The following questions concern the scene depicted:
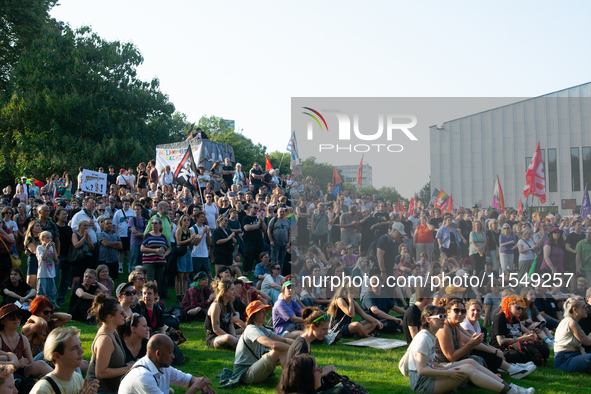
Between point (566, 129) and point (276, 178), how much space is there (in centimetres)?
1053

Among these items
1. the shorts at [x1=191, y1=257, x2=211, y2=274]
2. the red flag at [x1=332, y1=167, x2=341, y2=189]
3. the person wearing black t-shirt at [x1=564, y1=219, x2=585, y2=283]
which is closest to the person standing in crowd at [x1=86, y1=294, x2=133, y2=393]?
the shorts at [x1=191, y1=257, x2=211, y2=274]

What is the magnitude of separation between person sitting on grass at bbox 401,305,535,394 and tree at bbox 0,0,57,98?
29.4 m

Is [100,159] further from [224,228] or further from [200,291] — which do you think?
[200,291]

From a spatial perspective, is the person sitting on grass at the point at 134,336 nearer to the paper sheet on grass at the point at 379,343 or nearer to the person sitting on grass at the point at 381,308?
the paper sheet on grass at the point at 379,343

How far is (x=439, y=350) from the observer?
6398 millimetres

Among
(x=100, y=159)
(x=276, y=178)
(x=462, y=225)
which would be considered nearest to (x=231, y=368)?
(x=462, y=225)

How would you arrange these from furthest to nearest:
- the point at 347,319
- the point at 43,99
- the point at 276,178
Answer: the point at 43,99 < the point at 276,178 < the point at 347,319

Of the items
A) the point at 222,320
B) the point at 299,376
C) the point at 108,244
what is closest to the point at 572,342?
the point at 222,320

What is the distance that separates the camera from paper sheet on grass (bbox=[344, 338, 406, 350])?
8.28m

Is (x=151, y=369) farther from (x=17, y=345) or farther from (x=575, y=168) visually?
(x=575, y=168)

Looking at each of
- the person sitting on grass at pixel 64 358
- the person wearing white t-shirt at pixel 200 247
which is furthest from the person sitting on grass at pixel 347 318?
the person sitting on grass at pixel 64 358

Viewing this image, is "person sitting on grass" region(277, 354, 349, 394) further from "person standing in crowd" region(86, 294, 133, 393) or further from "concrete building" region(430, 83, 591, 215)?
"concrete building" region(430, 83, 591, 215)

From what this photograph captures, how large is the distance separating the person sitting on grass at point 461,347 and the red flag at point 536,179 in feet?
24.4

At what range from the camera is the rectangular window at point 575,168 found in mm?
13273
